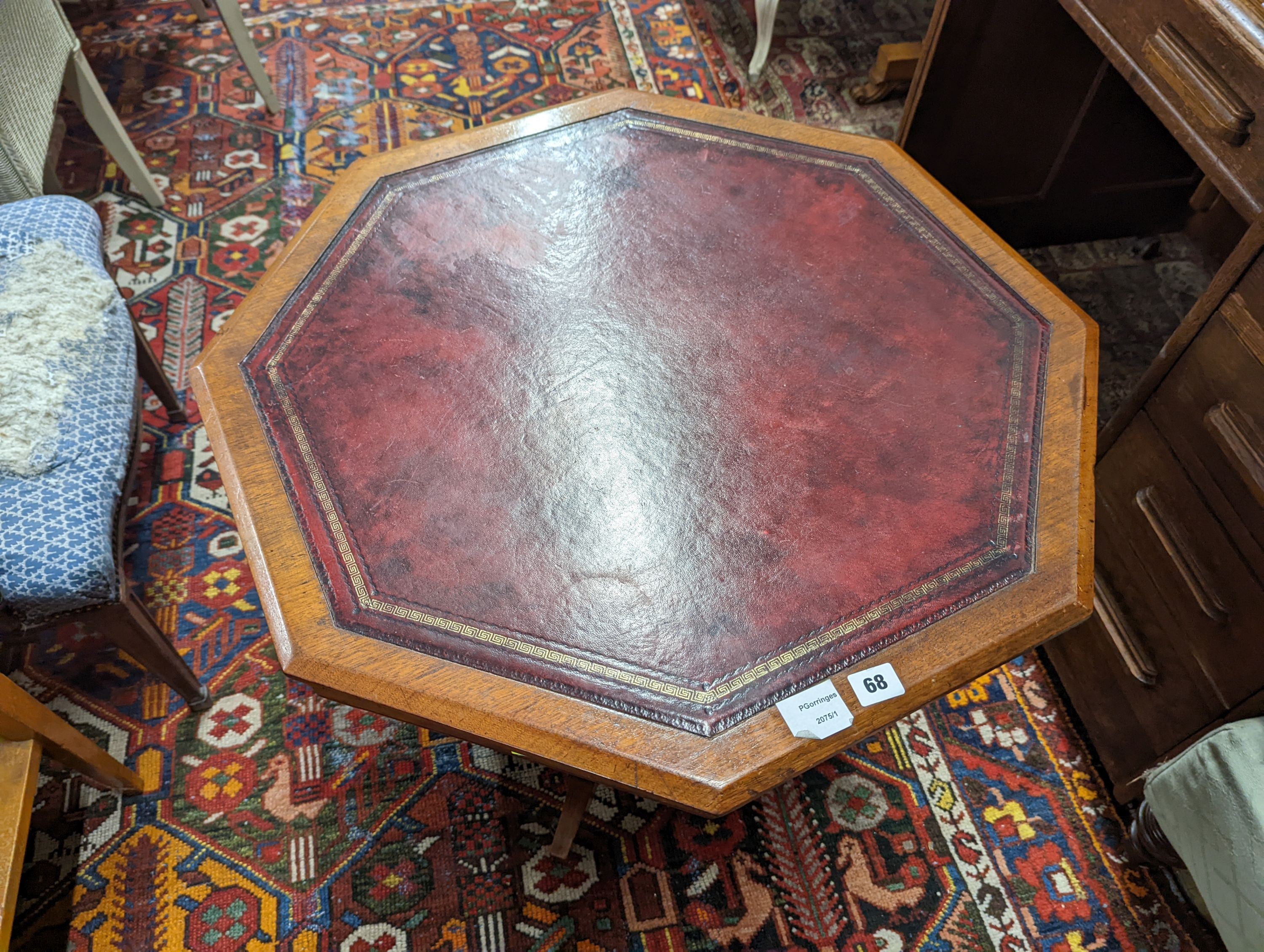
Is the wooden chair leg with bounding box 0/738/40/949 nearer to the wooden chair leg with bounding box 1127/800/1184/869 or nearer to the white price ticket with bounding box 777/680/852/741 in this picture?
the white price ticket with bounding box 777/680/852/741

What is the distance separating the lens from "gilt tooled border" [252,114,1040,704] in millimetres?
1207

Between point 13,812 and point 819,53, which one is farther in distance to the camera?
point 819,53

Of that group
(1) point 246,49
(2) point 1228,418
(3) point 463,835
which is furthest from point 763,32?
(3) point 463,835

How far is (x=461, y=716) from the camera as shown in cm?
117

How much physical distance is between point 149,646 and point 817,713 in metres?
1.33

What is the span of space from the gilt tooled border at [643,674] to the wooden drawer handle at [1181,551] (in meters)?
0.48

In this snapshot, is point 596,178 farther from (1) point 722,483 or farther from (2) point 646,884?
(2) point 646,884

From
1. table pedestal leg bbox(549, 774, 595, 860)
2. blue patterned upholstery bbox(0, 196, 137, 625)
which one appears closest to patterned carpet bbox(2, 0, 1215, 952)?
table pedestal leg bbox(549, 774, 595, 860)

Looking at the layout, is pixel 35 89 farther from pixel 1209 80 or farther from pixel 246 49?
pixel 1209 80

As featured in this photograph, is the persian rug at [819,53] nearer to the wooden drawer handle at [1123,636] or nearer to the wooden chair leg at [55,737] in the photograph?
the wooden drawer handle at [1123,636]

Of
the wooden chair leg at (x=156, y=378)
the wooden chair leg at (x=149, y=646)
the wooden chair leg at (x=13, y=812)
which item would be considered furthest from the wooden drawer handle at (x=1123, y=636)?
the wooden chair leg at (x=156, y=378)

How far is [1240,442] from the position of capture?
1517 mm

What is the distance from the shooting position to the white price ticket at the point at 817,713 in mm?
1162

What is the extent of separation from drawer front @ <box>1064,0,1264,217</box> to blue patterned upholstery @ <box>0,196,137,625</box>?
2135 mm
